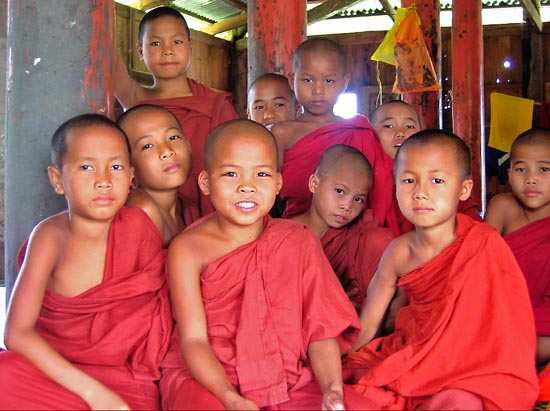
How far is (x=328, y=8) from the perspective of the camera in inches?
509

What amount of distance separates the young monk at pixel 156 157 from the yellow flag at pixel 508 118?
7.75m

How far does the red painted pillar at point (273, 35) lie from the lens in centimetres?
503

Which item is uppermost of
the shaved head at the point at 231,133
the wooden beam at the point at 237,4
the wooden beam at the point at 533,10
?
the wooden beam at the point at 237,4

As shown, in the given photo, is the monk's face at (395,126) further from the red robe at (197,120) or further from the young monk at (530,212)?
the red robe at (197,120)

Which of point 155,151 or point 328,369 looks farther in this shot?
point 155,151

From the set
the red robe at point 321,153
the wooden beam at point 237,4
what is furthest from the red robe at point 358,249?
the wooden beam at point 237,4

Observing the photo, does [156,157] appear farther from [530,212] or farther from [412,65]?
[412,65]

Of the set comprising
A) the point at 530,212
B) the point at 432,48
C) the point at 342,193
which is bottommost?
the point at 530,212

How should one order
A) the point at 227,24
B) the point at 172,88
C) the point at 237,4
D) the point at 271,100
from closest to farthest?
1. the point at 172,88
2. the point at 271,100
3. the point at 237,4
4. the point at 227,24

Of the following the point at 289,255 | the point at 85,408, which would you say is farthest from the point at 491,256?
the point at 85,408

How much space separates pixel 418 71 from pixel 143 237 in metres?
4.42

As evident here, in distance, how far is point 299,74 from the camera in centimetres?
383

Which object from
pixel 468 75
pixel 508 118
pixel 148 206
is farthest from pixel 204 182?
pixel 508 118

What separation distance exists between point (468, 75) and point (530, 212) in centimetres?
595
